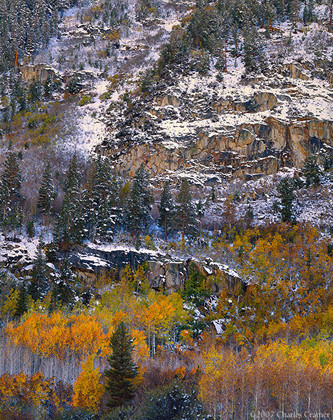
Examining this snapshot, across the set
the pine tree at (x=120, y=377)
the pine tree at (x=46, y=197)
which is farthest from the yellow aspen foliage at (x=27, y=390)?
the pine tree at (x=46, y=197)

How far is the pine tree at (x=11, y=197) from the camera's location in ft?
208

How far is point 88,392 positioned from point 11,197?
152 feet

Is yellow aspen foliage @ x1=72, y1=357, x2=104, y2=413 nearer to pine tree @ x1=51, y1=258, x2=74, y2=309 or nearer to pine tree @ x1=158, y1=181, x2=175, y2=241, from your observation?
pine tree @ x1=51, y1=258, x2=74, y2=309

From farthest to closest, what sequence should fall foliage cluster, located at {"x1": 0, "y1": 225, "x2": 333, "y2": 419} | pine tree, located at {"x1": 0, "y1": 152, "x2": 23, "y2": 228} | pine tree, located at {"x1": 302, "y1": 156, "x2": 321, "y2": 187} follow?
pine tree, located at {"x1": 302, "y1": 156, "x2": 321, "y2": 187}
pine tree, located at {"x1": 0, "y1": 152, "x2": 23, "y2": 228}
fall foliage cluster, located at {"x1": 0, "y1": 225, "x2": 333, "y2": 419}

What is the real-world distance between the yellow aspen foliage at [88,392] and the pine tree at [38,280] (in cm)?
2222

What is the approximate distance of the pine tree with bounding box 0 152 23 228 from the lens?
6328 centimetres

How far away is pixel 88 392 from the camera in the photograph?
1288 inches

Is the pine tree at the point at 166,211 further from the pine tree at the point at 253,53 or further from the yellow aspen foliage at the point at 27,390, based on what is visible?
the pine tree at the point at 253,53

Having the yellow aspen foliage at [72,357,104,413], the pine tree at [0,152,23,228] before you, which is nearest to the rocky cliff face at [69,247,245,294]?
the pine tree at [0,152,23,228]

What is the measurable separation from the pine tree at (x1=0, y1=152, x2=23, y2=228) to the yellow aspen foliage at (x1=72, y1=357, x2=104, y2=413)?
3539cm

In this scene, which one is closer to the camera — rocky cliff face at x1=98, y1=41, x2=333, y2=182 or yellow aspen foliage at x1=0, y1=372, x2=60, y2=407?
yellow aspen foliage at x1=0, y1=372, x2=60, y2=407

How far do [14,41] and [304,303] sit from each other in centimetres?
12087

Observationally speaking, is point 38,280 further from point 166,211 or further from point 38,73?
point 38,73

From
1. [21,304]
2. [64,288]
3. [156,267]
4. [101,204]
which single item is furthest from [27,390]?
[101,204]
